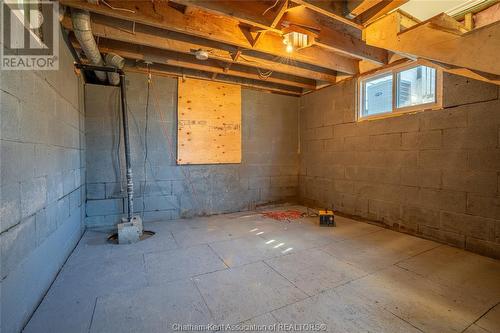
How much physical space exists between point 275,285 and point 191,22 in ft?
8.79

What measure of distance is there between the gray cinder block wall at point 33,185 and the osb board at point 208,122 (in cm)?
162

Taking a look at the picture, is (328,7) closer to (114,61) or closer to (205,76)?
(205,76)

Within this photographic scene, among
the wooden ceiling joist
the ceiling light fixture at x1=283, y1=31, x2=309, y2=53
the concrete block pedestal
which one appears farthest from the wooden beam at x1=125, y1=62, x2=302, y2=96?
the concrete block pedestal

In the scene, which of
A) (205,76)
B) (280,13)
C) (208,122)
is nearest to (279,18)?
(280,13)

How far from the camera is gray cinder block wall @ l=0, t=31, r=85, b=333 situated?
49.4 inches

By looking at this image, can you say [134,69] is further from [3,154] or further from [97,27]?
[3,154]

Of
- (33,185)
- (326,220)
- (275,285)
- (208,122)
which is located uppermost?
(208,122)

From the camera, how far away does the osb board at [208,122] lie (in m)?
3.93

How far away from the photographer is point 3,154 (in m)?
1.23

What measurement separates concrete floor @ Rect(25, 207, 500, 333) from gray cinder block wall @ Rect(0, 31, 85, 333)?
226mm

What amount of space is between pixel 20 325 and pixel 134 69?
331cm

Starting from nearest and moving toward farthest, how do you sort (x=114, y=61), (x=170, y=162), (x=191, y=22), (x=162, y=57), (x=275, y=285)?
(x=275, y=285), (x=191, y=22), (x=114, y=61), (x=162, y=57), (x=170, y=162)

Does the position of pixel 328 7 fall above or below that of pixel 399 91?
above

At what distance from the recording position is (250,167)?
4.56m
